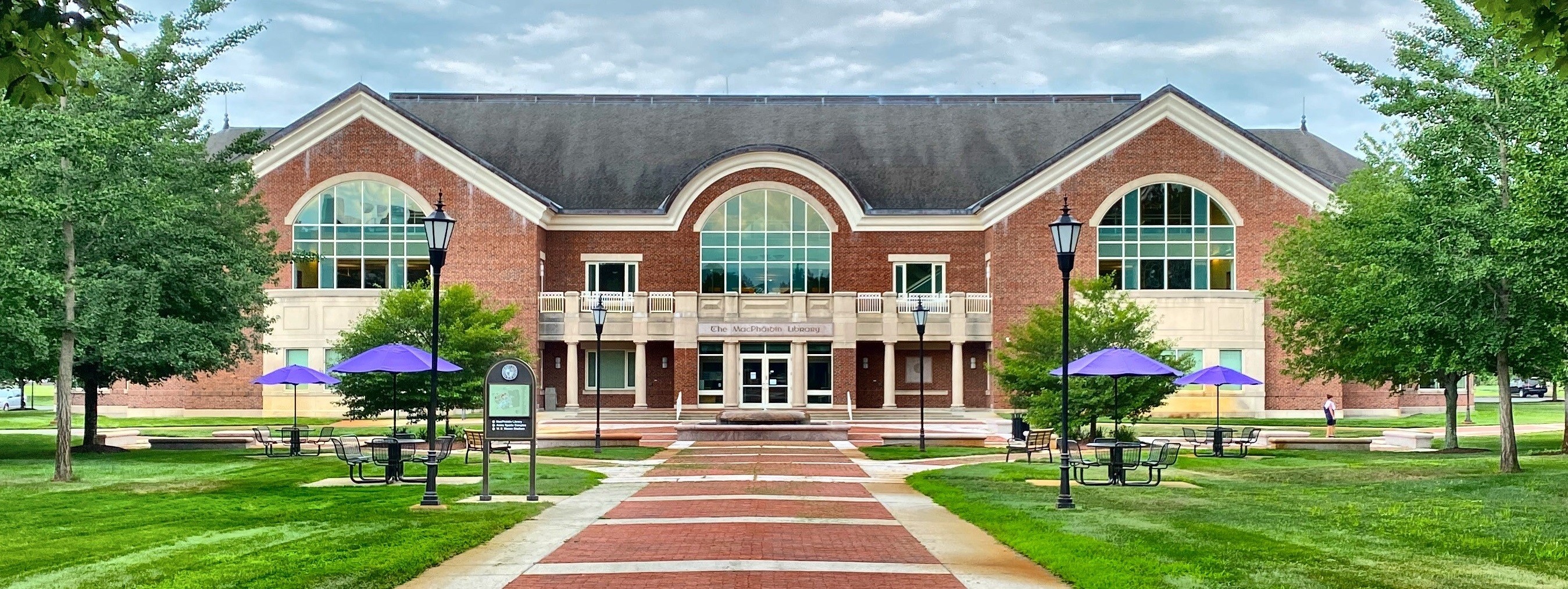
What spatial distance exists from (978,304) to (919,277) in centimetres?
282

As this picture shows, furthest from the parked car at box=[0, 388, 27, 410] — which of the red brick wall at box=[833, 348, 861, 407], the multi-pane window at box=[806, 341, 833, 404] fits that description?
the red brick wall at box=[833, 348, 861, 407]

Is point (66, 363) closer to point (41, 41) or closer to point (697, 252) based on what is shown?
point (41, 41)

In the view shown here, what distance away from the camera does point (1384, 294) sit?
2420 cm

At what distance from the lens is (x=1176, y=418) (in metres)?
48.6

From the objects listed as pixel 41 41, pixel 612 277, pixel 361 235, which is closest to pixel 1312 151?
pixel 612 277

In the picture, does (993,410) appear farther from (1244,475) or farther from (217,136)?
(217,136)

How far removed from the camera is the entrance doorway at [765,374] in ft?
163

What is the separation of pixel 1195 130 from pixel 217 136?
132ft

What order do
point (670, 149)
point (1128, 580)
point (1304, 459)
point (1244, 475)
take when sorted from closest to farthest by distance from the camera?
point (1128, 580) < point (1244, 475) < point (1304, 459) < point (670, 149)

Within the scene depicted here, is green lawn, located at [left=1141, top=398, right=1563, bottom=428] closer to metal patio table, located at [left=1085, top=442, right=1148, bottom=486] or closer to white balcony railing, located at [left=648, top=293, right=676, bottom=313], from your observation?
white balcony railing, located at [left=648, top=293, right=676, bottom=313]

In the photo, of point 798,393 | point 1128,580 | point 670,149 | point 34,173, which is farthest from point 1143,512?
point 670,149

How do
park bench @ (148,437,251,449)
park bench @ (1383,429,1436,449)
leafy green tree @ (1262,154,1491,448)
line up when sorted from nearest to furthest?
leafy green tree @ (1262,154,1491,448) < park bench @ (1383,429,1436,449) < park bench @ (148,437,251,449)

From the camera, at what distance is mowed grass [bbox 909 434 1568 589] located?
11.4 metres

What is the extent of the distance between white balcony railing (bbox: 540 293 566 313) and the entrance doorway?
6.46 metres
